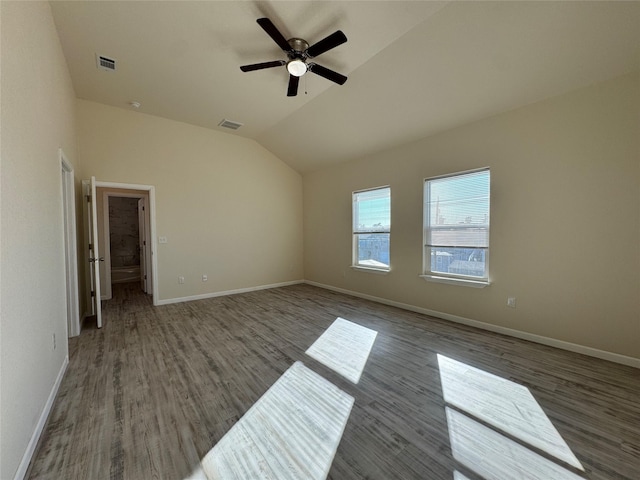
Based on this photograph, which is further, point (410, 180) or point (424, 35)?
point (410, 180)

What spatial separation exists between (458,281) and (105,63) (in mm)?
5353

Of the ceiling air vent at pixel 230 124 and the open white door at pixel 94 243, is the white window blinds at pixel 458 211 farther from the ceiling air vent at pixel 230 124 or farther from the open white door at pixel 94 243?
the open white door at pixel 94 243

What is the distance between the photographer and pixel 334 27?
2645 mm

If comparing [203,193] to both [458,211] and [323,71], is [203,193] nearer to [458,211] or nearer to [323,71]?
[323,71]

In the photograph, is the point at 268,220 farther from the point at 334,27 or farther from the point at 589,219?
the point at 589,219

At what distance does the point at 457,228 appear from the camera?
12.7 feet

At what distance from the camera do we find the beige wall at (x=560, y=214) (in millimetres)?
2598

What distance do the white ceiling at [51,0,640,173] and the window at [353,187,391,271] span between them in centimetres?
119

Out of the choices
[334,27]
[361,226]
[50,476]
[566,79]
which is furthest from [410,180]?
[50,476]

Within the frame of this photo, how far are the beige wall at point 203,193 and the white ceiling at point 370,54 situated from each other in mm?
656

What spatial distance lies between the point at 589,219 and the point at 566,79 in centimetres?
147

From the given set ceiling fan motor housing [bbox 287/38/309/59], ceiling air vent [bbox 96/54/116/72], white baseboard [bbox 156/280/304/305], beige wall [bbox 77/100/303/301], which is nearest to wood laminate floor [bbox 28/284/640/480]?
white baseboard [bbox 156/280/304/305]

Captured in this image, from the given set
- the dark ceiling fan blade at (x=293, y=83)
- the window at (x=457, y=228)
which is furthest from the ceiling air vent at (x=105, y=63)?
the window at (x=457, y=228)

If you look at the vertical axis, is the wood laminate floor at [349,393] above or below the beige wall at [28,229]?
below
